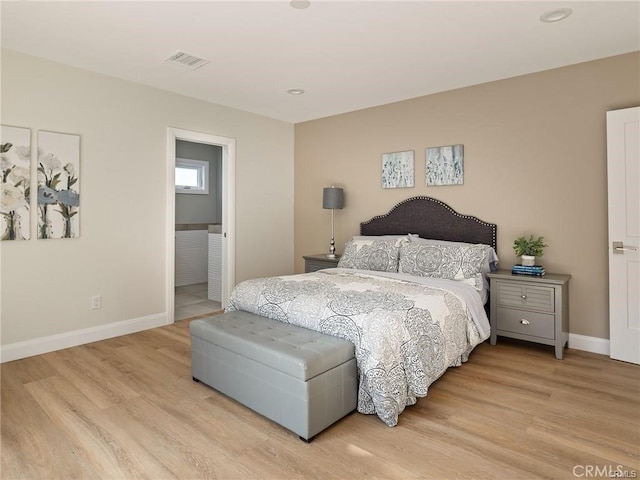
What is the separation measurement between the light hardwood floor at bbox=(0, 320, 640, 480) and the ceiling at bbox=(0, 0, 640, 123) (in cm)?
255

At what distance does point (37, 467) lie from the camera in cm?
182

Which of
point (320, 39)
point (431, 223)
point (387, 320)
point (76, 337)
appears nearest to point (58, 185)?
point (76, 337)

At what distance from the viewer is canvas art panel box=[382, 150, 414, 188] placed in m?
4.45

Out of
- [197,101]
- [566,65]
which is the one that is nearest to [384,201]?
[566,65]

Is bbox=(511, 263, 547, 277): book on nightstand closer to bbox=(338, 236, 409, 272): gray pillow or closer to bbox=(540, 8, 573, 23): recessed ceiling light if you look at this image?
bbox=(338, 236, 409, 272): gray pillow

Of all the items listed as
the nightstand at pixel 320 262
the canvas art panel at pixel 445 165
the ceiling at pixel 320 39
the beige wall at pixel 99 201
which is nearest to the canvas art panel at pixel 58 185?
the beige wall at pixel 99 201

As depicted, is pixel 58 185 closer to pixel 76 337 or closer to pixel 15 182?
pixel 15 182

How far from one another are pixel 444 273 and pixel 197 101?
3328 mm

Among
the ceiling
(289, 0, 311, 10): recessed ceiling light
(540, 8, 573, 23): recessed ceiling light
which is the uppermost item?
the ceiling

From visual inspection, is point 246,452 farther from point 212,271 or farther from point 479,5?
point 212,271

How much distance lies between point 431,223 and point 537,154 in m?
1.20

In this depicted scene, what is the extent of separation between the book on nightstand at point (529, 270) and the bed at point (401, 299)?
25cm

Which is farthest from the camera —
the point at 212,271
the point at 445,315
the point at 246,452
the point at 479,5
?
the point at 212,271

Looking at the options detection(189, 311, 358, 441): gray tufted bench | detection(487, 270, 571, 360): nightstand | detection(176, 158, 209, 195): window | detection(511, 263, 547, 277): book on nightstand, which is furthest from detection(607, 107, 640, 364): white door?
detection(176, 158, 209, 195): window
